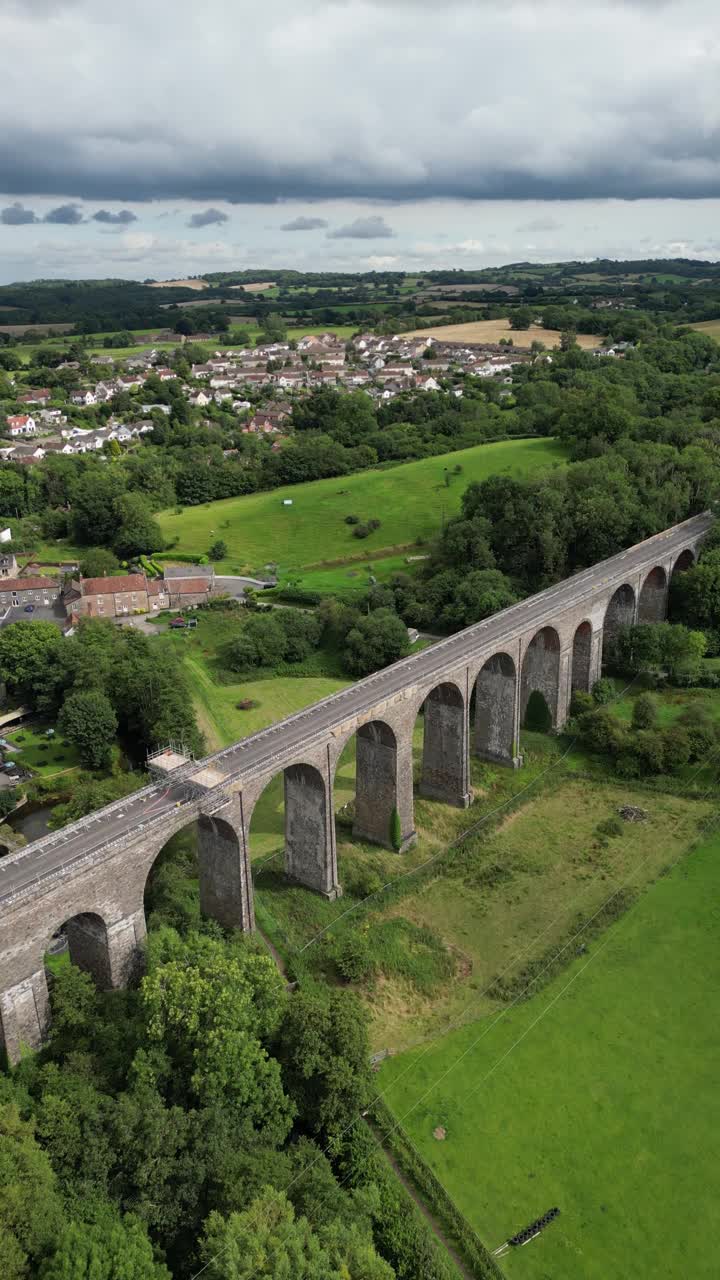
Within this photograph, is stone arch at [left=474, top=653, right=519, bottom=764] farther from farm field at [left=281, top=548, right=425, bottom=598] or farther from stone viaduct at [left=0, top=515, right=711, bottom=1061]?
farm field at [left=281, top=548, right=425, bottom=598]

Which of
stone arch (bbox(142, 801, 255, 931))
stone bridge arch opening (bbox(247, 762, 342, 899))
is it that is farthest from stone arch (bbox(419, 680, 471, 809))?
stone arch (bbox(142, 801, 255, 931))

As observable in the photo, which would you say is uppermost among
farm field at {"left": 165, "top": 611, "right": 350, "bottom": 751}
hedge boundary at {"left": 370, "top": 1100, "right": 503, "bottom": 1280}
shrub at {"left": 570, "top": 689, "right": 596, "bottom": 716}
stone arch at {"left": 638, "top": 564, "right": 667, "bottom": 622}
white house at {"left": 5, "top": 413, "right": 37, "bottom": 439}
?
white house at {"left": 5, "top": 413, "right": 37, "bottom": 439}

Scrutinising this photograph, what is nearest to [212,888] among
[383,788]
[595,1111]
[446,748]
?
[383,788]

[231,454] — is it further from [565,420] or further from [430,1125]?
[430,1125]

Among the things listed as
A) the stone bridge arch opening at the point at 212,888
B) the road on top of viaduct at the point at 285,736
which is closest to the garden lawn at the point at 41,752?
the stone bridge arch opening at the point at 212,888

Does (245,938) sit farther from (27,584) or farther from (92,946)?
(27,584)

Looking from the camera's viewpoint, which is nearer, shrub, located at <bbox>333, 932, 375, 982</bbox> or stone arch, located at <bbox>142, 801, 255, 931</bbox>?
stone arch, located at <bbox>142, 801, 255, 931</bbox>
